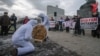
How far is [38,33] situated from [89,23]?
778cm

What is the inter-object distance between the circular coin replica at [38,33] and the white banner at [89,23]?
21.9ft

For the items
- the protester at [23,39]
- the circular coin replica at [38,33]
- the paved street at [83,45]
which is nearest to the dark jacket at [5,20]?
the paved street at [83,45]

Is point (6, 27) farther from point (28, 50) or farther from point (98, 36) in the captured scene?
point (28, 50)

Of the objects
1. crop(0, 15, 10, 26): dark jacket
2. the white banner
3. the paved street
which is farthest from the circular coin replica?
the white banner

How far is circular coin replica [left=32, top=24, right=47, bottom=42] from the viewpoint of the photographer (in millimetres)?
12008

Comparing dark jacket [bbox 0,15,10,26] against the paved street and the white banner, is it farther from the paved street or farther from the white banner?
the white banner

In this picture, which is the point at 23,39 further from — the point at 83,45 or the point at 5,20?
the point at 5,20

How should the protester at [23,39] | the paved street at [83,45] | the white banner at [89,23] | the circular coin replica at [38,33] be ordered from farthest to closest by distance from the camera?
the white banner at [89,23], the circular coin replica at [38,33], the paved street at [83,45], the protester at [23,39]

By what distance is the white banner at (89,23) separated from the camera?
59.0ft

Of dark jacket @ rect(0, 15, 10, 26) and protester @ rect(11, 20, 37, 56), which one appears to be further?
dark jacket @ rect(0, 15, 10, 26)

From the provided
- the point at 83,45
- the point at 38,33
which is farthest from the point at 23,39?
the point at 83,45

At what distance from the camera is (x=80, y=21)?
20.2 m

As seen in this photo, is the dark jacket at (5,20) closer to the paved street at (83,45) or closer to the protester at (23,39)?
the paved street at (83,45)

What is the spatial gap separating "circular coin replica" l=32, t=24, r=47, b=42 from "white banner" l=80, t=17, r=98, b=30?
263 inches
